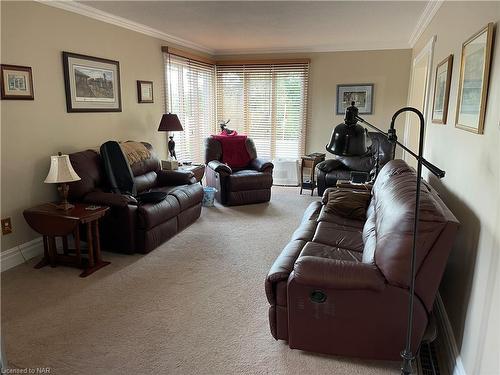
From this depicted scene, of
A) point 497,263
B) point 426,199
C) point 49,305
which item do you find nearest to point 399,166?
point 426,199

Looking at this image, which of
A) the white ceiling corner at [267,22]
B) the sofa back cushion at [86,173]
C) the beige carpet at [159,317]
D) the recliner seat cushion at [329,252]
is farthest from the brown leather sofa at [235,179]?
the recliner seat cushion at [329,252]

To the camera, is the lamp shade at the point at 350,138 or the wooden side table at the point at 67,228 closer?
the lamp shade at the point at 350,138

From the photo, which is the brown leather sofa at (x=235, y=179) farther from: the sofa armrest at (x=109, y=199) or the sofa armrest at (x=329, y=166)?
the sofa armrest at (x=109, y=199)

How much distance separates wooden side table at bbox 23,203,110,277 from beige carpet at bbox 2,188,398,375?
0.10 m

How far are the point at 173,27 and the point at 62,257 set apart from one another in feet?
10.0

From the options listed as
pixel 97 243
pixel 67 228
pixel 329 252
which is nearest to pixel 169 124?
pixel 97 243

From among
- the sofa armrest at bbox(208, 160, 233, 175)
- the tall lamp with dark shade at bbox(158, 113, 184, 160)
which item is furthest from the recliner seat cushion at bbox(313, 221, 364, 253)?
the tall lamp with dark shade at bbox(158, 113, 184, 160)

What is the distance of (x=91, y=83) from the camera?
3986 mm

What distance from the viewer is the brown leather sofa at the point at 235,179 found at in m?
5.20

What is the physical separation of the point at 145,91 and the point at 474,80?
3.93m

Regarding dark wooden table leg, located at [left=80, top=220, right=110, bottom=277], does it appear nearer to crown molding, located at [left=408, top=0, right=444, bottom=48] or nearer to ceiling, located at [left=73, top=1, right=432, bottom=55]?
ceiling, located at [left=73, top=1, right=432, bottom=55]

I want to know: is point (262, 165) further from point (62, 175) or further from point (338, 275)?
point (338, 275)

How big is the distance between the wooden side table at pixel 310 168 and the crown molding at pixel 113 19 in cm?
259

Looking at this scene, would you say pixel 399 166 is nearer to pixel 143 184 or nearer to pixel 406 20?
pixel 406 20
